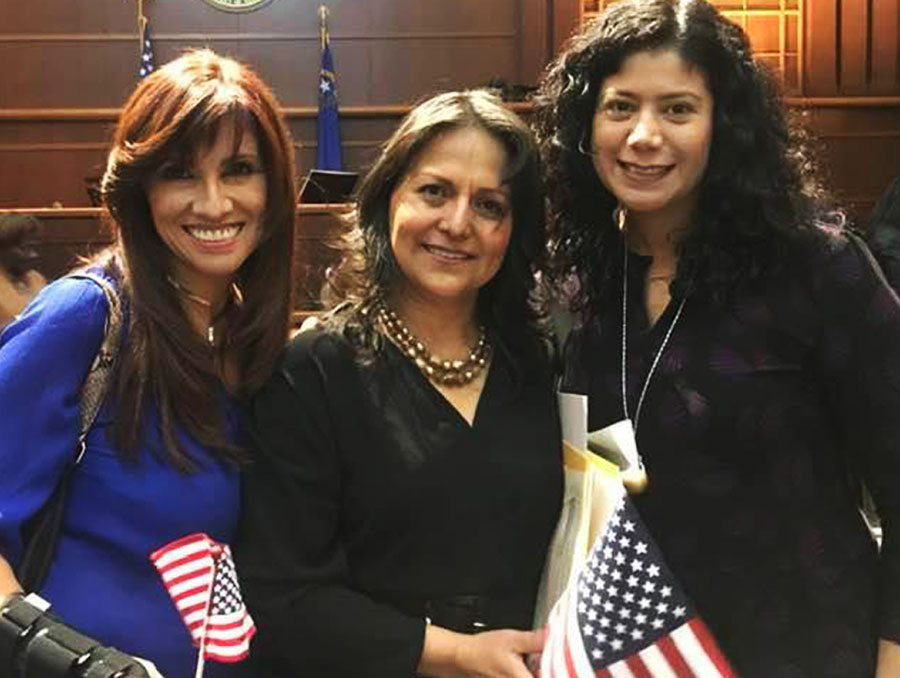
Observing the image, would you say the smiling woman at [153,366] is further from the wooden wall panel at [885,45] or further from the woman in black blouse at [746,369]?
the wooden wall panel at [885,45]

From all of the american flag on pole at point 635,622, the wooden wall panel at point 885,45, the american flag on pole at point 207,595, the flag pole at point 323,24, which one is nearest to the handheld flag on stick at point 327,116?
the flag pole at point 323,24

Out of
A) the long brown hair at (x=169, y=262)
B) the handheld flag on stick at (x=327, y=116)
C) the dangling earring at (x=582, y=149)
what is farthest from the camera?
the handheld flag on stick at (x=327, y=116)

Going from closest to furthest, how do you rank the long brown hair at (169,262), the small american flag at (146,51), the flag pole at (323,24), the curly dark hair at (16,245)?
the long brown hair at (169,262) → the curly dark hair at (16,245) → the small american flag at (146,51) → the flag pole at (323,24)

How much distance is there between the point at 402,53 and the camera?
7.96 metres

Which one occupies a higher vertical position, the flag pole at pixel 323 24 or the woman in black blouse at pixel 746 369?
the flag pole at pixel 323 24

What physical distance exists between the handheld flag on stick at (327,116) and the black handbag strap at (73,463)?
20.3 feet

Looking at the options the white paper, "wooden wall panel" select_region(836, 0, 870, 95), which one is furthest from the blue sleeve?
"wooden wall panel" select_region(836, 0, 870, 95)

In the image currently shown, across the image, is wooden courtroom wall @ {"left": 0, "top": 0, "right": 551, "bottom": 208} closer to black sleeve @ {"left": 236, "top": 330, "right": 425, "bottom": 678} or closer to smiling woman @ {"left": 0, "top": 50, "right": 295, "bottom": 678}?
smiling woman @ {"left": 0, "top": 50, "right": 295, "bottom": 678}

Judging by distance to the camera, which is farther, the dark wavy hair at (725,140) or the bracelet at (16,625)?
the dark wavy hair at (725,140)

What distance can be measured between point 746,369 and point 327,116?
6.47 meters

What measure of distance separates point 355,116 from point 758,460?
21.7ft

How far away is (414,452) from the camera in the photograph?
1402 millimetres

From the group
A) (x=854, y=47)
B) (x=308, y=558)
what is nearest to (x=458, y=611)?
(x=308, y=558)

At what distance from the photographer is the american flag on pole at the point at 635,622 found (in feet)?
3.87
